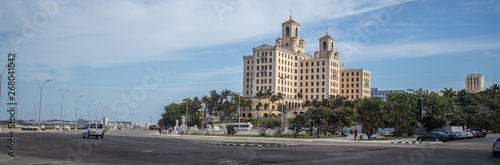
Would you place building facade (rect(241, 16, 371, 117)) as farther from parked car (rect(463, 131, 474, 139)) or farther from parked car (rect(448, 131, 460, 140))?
parked car (rect(448, 131, 460, 140))

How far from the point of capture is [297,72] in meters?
168

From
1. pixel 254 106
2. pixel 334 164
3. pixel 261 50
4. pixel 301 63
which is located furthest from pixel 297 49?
pixel 334 164

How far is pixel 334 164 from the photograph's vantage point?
18.7 metres

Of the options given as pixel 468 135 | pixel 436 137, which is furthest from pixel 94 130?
pixel 468 135

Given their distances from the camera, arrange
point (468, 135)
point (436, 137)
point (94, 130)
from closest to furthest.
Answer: point (94, 130) → point (436, 137) → point (468, 135)

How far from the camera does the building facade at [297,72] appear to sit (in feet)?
515

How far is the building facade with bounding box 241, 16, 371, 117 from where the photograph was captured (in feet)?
515

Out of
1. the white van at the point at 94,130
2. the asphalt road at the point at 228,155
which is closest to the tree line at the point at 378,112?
the asphalt road at the point at 228,155

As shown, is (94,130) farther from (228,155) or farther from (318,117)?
(318,117)

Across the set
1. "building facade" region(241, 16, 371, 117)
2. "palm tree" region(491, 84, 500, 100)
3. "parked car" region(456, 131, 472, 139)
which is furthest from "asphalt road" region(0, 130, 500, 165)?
"building facade" region(241, 16, 371, 117)

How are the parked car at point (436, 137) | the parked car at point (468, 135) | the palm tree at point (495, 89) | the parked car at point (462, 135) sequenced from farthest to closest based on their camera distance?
the palm tree at point (495, 89)
the parked car at point (468, 135)
the parked car at point (462, 135)
the parked car at point (436, 137)

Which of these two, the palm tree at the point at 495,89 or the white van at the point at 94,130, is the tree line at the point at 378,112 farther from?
the white van at the point at 94,130

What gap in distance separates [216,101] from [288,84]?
33623 mm

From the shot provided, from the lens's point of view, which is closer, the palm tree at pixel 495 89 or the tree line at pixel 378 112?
the tree line at pixel 378 112
